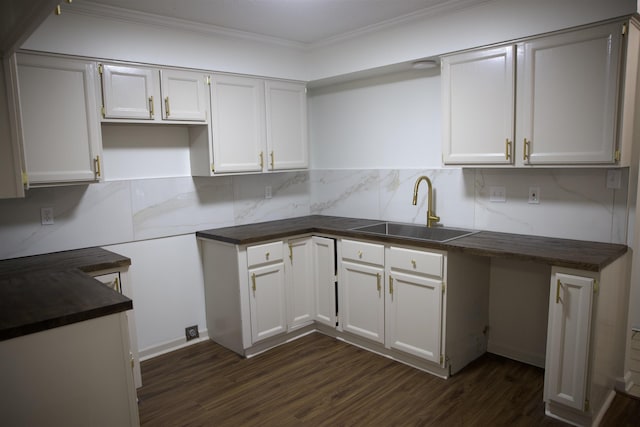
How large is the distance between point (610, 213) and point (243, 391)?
8.01ft

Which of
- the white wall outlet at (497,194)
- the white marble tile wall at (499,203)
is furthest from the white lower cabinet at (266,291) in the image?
the white wall outlet at (497,194)

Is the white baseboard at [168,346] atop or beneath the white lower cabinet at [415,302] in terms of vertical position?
beneath

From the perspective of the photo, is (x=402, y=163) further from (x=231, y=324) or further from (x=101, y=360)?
(x=101, y=360)

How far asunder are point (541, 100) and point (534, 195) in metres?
0.63

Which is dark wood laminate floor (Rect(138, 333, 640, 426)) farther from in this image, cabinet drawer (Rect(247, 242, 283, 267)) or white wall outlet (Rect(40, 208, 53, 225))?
white wall outlet (Rect(40, 208, 53, 225))

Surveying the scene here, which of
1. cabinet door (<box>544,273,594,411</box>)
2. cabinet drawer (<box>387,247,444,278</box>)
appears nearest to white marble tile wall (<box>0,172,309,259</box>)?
cabinet drawer (<box>387,247,444,278</box>)

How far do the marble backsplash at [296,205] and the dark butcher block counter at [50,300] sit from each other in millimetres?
475

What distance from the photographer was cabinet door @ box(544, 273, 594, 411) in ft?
7.33

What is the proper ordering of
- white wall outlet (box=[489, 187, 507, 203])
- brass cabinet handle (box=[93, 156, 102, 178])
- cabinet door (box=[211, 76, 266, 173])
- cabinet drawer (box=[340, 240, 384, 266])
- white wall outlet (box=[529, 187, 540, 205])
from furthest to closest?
1. cabinet door (box=[211, 76, 266, 173])
2. cabinet drawer (box=[340, 240, 384, 266])
3. white wall outlet (box=[489, 187, 507, 203])
4. white wall outlet (box=[529, 187, 540, 205])
5. brass cabinet handle (box=[93, 156, 102, 178])

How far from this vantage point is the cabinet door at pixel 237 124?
11.0ft

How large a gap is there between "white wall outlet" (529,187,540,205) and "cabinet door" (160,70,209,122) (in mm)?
2295

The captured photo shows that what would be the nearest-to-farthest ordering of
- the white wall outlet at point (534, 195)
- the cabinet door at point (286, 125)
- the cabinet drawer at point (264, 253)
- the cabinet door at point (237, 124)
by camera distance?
the white wall outlet at point (534, 195) < the cabinet drawer at point (264, 253) < the cabinet door at point (237, 124) < the cabinet door at point (286, 125)

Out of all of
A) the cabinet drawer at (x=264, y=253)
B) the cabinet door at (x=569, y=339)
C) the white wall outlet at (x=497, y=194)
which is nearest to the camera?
the cabinet door at (x=569, y=339)

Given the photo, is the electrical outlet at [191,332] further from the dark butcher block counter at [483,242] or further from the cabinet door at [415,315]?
the cabinet door at [415,315]
